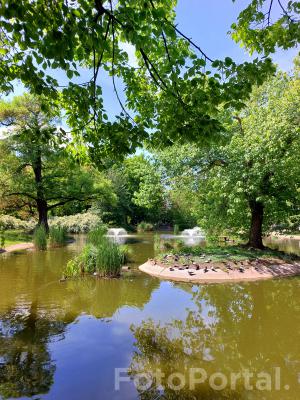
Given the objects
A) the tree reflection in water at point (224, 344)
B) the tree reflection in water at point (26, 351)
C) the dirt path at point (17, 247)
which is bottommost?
the tree reflection in water at point (224, 344)

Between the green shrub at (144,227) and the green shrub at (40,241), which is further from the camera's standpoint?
the green shrub at (144,227)

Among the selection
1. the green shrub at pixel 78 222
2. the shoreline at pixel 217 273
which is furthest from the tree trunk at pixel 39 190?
the shoreline at pixel 217 273

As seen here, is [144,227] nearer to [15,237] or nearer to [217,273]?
[15,237]

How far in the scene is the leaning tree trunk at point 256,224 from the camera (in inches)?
648

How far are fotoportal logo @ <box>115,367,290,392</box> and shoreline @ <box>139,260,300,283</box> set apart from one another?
21.6 ft

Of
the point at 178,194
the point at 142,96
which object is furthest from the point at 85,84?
the point at 178,194

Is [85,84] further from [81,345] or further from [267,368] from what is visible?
[267,368]

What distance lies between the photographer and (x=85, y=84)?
Result: 4848mm

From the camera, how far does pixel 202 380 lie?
16.0ft

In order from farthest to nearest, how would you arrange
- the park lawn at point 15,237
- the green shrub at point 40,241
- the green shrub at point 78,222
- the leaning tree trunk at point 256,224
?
the green shrub at point 78,222
the park lawn at point 15,237
the green shrub at point 40,241
the leaning tree trunk at point 256,224

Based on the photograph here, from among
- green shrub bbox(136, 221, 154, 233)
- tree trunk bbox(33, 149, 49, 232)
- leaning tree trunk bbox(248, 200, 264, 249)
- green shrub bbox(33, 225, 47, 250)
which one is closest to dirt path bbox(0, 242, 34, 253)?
green shrub bbox(33, 225, 47, 250)

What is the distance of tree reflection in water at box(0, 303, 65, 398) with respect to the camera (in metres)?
4.62

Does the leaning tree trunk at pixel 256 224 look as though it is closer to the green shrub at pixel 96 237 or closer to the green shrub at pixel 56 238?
the green shrub at pixel 96 237

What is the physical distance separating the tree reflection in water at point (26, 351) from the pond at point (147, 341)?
17 mm
